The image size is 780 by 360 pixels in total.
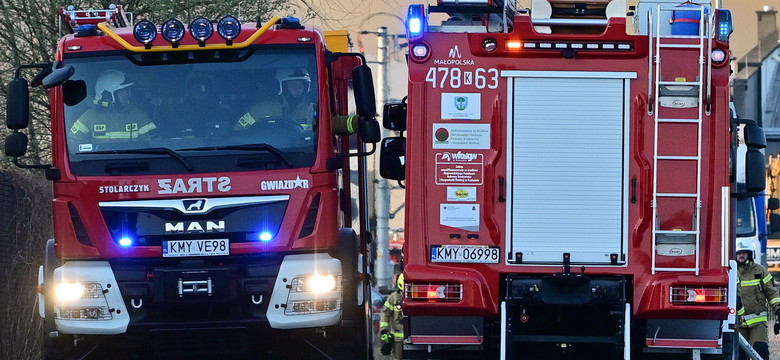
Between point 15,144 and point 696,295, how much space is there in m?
5.10

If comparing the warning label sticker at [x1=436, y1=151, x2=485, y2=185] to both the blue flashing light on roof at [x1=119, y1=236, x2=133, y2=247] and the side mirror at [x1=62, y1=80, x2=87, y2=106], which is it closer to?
the blue flashing light on roof at [x1=119, y1=236, x2=133, y2=247]

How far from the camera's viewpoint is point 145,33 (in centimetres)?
1023

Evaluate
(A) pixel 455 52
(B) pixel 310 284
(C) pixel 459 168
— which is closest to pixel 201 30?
(A) pixel 455 52

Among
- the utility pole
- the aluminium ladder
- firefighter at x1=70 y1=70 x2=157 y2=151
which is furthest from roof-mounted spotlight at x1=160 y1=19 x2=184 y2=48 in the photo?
the utility pole

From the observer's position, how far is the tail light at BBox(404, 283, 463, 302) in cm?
959

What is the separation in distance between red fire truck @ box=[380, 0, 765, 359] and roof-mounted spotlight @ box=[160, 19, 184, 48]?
179 cm

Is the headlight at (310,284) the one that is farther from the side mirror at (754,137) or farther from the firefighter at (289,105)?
the side mirror at (754,137)

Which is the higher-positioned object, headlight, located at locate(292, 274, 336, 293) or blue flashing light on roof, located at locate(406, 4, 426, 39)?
blue flashing light on roof, located at locate(406, 4, 426, 39)

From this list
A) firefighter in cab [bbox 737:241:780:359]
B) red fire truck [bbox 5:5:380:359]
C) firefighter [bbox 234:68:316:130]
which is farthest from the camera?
firefighter in cab [bbox 737:241:780:359]

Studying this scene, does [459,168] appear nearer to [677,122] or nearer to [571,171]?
[571,171]

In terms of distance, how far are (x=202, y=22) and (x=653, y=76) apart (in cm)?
333

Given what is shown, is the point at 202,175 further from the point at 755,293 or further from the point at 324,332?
the point at 755,293

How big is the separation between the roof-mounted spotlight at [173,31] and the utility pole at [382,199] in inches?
532

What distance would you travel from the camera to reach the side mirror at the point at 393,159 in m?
10.5
